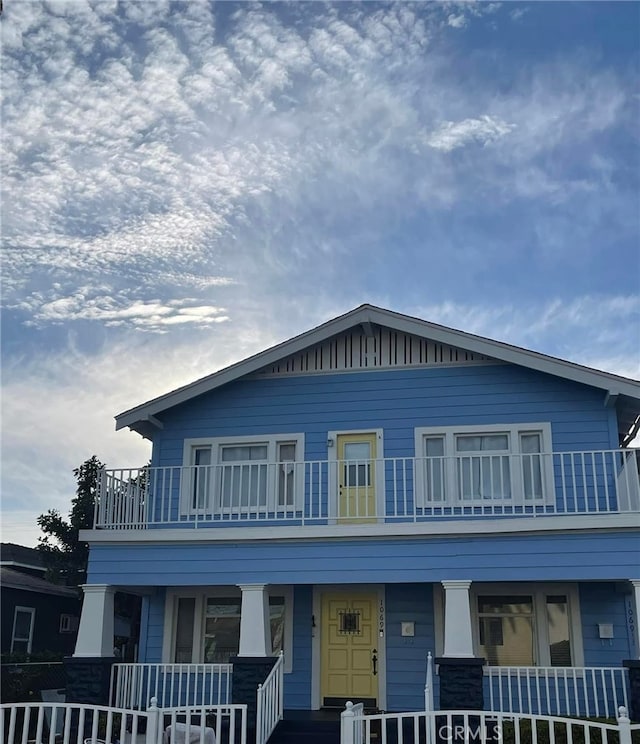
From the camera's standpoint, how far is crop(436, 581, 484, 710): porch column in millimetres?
11219

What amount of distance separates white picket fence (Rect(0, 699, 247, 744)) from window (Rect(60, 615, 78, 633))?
23.9ft

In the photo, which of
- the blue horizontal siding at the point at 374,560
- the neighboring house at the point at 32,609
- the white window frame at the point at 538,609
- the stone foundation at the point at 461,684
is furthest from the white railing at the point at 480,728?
the neighboring house at the point at 32,609

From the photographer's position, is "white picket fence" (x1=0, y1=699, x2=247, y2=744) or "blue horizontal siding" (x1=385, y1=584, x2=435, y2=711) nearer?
"white picket fence" (x1=0, y1=699, x2=247, y2=744)

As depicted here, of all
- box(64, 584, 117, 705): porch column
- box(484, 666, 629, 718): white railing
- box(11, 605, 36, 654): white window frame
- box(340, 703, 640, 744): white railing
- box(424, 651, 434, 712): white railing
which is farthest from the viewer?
box(11, 605, 36, 654): white window frame

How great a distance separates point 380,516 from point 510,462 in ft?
7.42

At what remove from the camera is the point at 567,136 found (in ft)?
52.4

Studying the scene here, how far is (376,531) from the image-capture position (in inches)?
487

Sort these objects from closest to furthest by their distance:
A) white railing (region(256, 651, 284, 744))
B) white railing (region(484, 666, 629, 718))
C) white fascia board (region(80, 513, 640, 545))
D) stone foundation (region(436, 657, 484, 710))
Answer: stone foundation (region(436, 657, 484, 710)) → white railing (region(256, 651, 284, 744)) → white fascia board (region(80, 513, 640, 545)) → white railing (region(484, 666, 629, 718))

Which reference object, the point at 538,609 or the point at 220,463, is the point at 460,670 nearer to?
the point at 538,609

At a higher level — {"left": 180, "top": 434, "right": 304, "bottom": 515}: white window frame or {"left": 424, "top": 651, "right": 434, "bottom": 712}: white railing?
{"left": 180, "top": 434, "right": 304, "bottom": 515}: white window frame

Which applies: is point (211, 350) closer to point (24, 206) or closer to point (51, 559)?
point (24, 206)

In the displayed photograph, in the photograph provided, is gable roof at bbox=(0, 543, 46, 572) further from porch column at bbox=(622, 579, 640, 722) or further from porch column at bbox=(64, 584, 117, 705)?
porch column at bbox=(622, 579, 640, 722)

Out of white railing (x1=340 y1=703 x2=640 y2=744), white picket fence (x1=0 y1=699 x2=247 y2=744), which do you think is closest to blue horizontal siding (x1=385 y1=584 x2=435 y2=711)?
white railing (x1=340 y1=703 x2=640 y2=744)

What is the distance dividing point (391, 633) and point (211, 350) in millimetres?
7635
